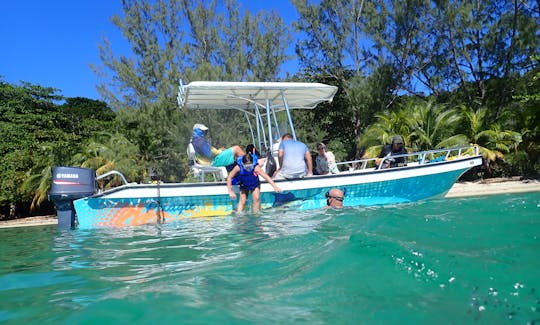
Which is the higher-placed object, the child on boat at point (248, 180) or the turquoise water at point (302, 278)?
the child on boat at point (248, 180)

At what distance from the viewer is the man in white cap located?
25.4 feet

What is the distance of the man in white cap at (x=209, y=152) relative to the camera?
7754mm

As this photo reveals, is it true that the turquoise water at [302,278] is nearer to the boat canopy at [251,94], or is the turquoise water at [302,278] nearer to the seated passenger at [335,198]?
the seated passenger at [335,198]

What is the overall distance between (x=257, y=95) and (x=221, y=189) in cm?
254

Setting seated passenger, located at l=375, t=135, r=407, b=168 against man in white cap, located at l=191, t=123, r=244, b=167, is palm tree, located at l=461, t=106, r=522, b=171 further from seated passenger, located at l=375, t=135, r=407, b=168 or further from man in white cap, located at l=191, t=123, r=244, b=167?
man in white cap, located at l=191, t=123, r=244, b=167

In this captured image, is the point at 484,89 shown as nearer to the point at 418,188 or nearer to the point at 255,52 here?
the point at 255,52

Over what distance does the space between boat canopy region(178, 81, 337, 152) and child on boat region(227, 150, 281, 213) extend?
3.67ft

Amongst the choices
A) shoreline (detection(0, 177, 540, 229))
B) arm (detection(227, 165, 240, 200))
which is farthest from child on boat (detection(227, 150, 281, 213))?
shoreline (detection(0, 177, 540, 229))

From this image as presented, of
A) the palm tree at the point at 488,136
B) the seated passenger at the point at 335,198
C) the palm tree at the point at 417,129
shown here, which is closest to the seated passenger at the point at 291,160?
the seated passenger at the point at 335,198

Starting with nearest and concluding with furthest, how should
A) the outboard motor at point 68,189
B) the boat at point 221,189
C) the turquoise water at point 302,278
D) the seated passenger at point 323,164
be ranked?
the turquoise water at point 302,278 → the outboard motor at point 68,189 → the boat at point 221,189 → the seated passenger at point 323,164

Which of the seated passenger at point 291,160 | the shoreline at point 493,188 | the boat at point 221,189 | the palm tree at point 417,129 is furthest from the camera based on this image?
the palm tree at point 417,129

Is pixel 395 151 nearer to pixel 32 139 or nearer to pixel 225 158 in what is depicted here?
pixel 225 158

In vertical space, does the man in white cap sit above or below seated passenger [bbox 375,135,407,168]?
above

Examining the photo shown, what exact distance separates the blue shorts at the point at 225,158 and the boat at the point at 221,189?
0.75 feet
